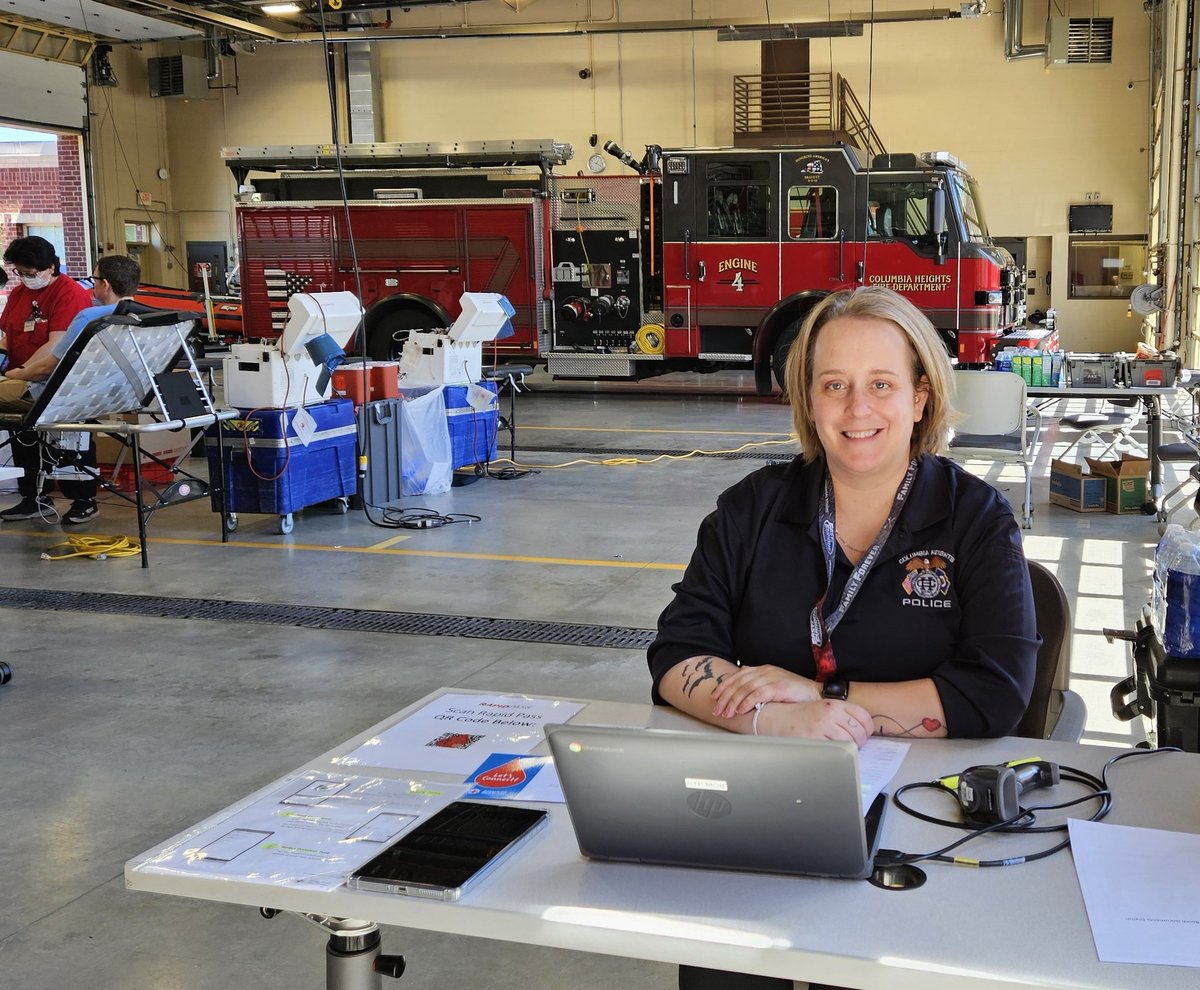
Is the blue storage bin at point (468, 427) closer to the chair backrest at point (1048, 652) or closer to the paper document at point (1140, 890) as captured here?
the chair backrest at point (1048, 652)

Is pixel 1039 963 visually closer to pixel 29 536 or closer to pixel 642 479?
pixel 29 536

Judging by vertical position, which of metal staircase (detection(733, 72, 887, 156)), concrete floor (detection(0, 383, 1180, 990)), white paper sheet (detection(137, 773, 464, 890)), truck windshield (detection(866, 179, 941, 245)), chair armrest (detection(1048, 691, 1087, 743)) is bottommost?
concrete floor (detection(0, 383, 1180, 990))

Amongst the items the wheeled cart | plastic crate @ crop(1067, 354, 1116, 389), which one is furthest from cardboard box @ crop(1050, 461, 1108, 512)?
the wheeled cart

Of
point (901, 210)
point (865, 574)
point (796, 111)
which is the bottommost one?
point (865, 574)

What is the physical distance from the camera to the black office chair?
2.35 meters

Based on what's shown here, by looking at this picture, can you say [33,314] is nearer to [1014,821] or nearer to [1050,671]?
[1050,671]

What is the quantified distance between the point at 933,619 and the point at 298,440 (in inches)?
226

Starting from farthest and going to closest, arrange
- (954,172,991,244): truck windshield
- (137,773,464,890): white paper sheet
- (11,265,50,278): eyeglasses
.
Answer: (954,172,991,244): truck windshield, (11,265,50,278): eyeglasses, (137,773,464,890): white paper sheet

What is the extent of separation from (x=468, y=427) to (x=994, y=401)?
12.3 ft

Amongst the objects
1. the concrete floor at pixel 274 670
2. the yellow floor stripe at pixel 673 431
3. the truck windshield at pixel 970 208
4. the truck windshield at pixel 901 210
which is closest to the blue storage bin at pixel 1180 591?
the concrete floor at pixel 274 670

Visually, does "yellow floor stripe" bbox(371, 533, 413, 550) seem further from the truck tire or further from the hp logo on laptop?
the truck tire

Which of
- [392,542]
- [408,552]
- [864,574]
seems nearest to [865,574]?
[864,574]

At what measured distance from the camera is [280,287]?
14906mm

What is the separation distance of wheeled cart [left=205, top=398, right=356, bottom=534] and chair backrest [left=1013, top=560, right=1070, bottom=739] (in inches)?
218
